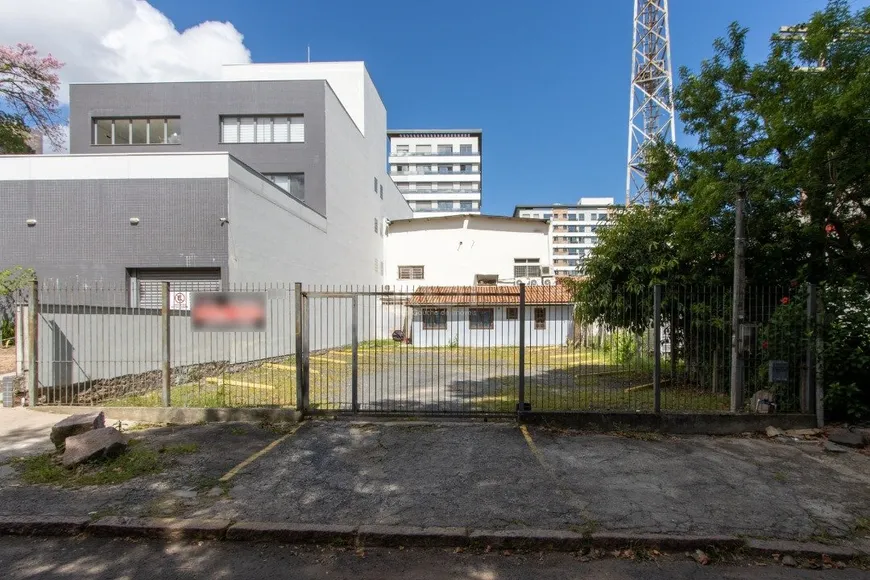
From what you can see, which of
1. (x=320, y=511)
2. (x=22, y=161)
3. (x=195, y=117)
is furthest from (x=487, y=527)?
(x=195, y=117)

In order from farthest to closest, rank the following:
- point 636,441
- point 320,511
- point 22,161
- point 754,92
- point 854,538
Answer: point 22,161 → point 754,92 → point 636,441 → point 320,511 → point 854,538

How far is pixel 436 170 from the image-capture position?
6875 centimetres

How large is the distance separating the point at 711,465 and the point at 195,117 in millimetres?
22486

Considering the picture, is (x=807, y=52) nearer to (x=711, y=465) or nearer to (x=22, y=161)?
(x=711, y=465)

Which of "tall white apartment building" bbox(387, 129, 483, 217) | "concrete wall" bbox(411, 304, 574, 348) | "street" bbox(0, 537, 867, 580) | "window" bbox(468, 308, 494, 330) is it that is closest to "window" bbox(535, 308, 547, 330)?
"concrete wall" bbox(411, 304, 574, 348)

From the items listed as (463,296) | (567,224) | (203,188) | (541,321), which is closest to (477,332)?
(463,296)

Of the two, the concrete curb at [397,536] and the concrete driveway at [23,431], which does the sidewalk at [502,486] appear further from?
the concrete driveway at [23,431]

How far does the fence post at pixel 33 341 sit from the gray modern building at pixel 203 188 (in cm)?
519

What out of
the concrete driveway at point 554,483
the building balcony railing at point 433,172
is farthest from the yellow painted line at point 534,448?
the building balcony railing at point 433,172

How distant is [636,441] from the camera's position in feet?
19.7

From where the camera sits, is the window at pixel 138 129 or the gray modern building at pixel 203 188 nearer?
the gray modern building at pixel 203 188

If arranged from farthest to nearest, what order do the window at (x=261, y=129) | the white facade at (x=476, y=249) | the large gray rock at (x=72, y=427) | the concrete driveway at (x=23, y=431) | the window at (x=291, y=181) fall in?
the white facade at (x=476, y=249), the window at (x=261, y=129), the window at (x=291, y=181), the concrete driveway at (x=23, y=431), the large gray rock at (x=72, y=427)

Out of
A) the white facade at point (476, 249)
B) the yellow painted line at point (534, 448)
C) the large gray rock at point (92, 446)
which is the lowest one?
the yellow painted line at point (534, 448)

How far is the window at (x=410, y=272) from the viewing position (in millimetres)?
30958
